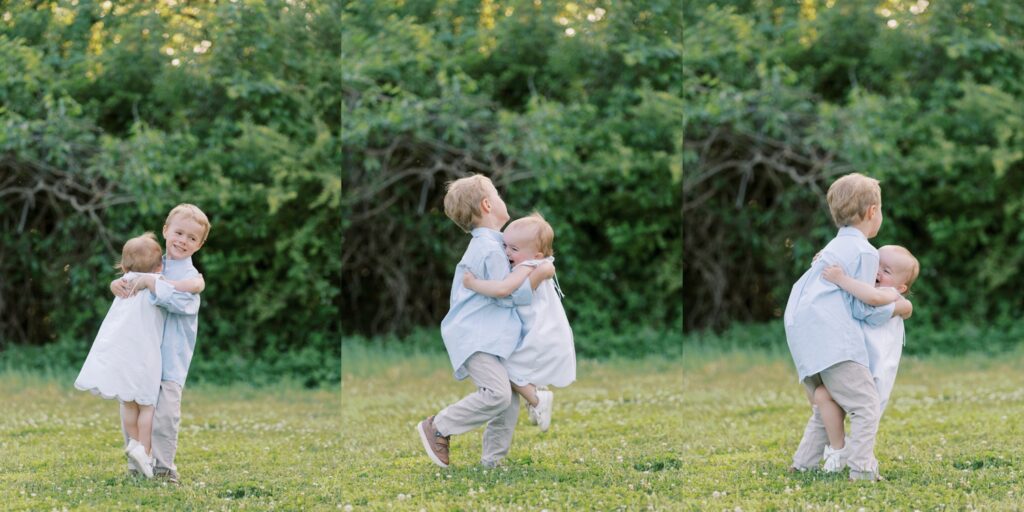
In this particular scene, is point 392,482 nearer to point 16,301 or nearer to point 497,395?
point 497,395

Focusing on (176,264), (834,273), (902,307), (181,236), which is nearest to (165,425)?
(176,264)

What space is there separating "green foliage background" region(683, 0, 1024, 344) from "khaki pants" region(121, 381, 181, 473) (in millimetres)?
4712

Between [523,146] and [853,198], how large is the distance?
425cm

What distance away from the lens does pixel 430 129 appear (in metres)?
8.88

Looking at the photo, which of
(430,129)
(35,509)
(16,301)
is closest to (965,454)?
(35,509)

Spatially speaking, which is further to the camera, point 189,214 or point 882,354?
point 189,214

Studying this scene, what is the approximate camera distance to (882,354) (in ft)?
14.8

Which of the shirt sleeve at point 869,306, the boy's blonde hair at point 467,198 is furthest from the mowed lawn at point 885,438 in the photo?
the boy's blonde hair at point 467,198

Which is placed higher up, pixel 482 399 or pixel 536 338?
pixel 536 338

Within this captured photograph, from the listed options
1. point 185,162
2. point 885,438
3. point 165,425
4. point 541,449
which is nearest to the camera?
point 165,425

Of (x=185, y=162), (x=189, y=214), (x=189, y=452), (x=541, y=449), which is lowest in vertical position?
(x=189, y=452)

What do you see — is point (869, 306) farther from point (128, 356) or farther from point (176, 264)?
point (128, 356)

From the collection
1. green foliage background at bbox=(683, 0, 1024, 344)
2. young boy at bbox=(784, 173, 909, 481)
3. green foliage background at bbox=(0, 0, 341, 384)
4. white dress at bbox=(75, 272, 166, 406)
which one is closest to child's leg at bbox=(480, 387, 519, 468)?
young boy at bbox=(784, 173, 909, 481)

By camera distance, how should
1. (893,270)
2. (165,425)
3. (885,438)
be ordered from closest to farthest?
(893,270), (165,425), (885,438)
